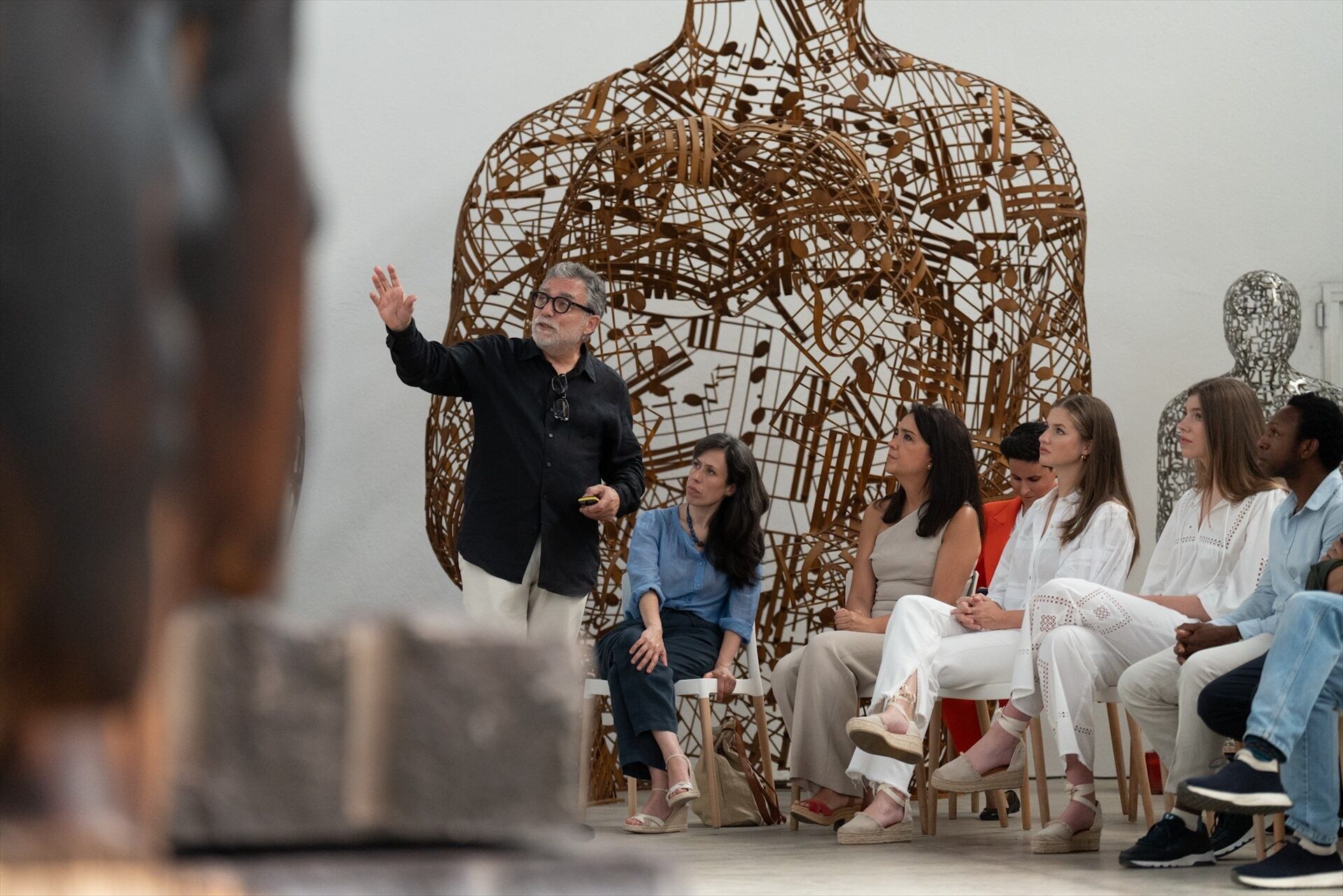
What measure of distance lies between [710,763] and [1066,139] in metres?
3.31

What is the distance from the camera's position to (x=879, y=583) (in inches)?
149

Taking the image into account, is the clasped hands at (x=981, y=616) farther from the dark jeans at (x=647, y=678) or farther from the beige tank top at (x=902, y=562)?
A: the dark jeans at (x=647, y=678)

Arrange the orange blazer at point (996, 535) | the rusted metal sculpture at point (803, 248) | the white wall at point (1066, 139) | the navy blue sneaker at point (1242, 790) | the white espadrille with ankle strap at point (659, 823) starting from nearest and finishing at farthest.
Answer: the navy blue sneaker at point (1242, 790)
the white espadrille with ankle strap at point (659, 823)
the rusted metal sculpture at point (803, 248)
the orange blazer at point (996, 535)
the white wall at point (1066, 139)

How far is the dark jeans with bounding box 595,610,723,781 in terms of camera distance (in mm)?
3549

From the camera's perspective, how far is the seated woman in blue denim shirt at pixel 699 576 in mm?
3662

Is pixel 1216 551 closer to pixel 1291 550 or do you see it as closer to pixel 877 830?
pixel 1291 550

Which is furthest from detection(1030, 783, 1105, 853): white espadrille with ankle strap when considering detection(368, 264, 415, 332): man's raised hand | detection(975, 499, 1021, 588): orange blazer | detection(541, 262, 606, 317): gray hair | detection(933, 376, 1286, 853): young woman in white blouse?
detection(368, 264, 415, 332): man's raised hand

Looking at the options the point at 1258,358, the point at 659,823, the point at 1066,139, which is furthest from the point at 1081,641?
the point at 1066,139

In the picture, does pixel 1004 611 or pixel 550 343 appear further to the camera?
pixel 1004 611

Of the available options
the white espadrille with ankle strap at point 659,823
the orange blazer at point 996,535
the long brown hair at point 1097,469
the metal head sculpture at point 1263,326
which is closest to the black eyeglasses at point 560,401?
the white espadrille with ankle strap at point 659,823

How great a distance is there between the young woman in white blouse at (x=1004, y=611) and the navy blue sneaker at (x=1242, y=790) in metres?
0.67

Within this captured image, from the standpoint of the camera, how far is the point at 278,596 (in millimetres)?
659

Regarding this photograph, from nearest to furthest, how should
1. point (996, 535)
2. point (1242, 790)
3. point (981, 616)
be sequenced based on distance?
point (1242, 790)
point (981, 616)
point (996, 535)

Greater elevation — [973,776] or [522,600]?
[522,600]
